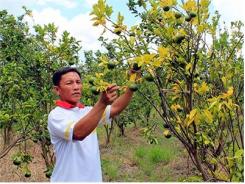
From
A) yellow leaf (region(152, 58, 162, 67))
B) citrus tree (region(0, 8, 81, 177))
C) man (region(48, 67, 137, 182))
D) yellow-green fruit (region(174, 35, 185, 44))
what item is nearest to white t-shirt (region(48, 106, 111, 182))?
man (region(48, 67, 137, 182))

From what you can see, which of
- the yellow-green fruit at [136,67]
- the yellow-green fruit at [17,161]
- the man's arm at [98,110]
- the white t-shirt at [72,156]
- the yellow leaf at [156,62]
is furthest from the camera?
the yellow-green fruit at [17,161]

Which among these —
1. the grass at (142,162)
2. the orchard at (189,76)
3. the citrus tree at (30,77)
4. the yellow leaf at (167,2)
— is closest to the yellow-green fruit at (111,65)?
the orchard at (189,76)

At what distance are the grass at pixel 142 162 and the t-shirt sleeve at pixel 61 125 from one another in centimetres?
520

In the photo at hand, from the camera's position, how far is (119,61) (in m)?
2.73

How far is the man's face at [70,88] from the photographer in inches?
99.9

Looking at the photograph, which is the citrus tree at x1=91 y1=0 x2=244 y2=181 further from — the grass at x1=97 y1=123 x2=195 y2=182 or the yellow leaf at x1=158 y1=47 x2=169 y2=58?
the grass at x1=97 y1=123 x2=195 y2=182

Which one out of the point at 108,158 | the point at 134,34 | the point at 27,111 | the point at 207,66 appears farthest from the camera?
the point at 108,158

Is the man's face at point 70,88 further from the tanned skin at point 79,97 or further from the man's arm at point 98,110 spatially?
the man's arm at point 98,110

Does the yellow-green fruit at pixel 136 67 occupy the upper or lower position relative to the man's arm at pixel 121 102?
upper

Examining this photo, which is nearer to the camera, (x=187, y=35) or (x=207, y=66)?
(x=187, y=35)

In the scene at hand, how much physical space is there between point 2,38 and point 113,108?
3.56 metres

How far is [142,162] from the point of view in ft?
27.6

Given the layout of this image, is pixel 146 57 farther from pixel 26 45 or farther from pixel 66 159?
pixel 26 45

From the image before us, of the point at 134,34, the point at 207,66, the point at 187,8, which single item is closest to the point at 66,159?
the point at 134,34
